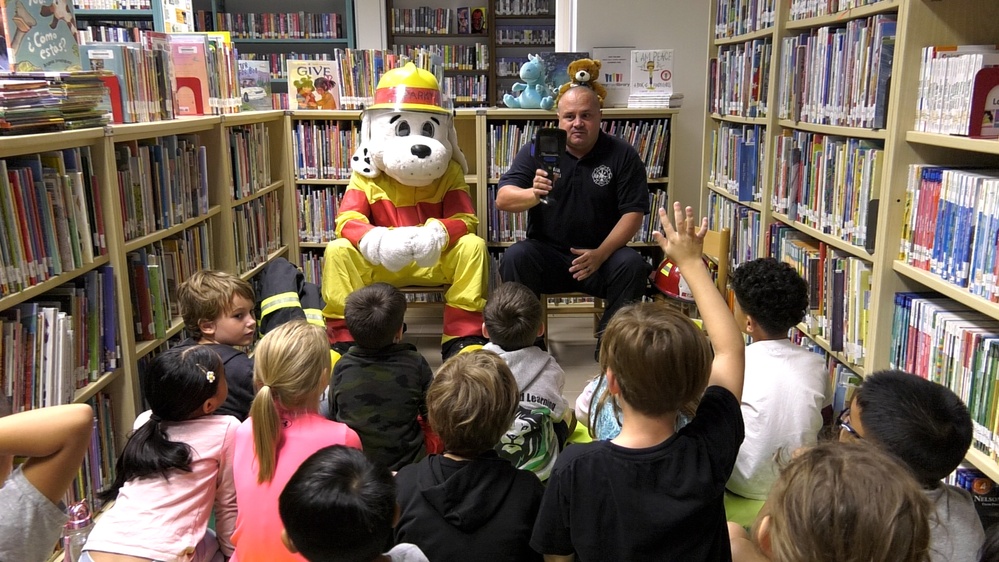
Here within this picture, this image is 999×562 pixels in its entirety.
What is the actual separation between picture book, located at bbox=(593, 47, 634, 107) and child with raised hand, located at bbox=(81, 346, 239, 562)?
2.80m

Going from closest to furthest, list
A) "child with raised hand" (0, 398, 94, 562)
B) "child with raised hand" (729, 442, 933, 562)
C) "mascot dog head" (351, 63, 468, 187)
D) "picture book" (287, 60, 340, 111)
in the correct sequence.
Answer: "child with raised hand" (729, 442, 933, 562) < "child with raised hand" (0, 398, 94, 562) < "mascot dog head" (351, 63, 468, 187) < "picture book" (287, 60, 340, 111)

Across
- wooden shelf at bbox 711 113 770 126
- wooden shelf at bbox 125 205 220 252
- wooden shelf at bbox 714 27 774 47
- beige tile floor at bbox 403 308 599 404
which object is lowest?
beige tile floor at bbox 403 308 599 404

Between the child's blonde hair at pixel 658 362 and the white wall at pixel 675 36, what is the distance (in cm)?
278

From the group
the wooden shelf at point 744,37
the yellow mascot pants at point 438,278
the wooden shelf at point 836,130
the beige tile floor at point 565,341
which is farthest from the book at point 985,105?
the yellow mascot pants at point 438,278

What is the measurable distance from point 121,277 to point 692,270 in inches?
64.8

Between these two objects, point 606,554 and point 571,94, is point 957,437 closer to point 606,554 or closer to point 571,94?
point 606,554

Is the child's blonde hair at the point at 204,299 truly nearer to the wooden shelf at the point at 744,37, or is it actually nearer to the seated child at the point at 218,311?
the seated child at the point at 218,311

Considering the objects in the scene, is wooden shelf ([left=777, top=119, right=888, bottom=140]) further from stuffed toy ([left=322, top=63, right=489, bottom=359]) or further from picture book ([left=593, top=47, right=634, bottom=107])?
stuffed toy ([left=322, top=63, right=489, bottom=359])

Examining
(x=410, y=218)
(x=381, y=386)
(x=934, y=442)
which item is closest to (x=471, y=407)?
(x=381, y=386)

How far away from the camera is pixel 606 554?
1191 mm

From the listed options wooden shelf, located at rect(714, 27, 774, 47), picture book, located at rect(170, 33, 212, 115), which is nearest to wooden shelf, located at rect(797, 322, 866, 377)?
wooden shelf, located at rect(714, 27, 774, 47)

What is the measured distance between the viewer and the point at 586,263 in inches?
123

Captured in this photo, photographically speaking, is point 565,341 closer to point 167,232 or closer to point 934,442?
point 167,232

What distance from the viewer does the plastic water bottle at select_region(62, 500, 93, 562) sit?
180cm
